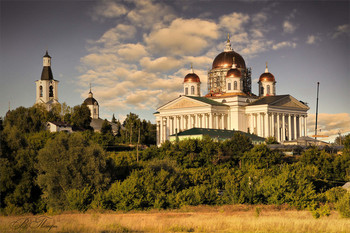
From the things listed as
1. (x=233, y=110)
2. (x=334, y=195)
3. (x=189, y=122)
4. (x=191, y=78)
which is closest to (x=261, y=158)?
(x=334, y=195)

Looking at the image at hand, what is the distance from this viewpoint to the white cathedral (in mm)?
87375

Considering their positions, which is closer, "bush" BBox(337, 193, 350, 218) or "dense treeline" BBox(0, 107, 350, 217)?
"bush" BBox(337, 193, 350, 218)

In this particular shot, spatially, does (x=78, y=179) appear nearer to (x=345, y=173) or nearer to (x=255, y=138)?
(x=345, y=173)

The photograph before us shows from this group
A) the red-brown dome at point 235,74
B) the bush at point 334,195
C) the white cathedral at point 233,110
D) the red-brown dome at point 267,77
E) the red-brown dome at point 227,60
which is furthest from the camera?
the red-brown dome at point 267,77

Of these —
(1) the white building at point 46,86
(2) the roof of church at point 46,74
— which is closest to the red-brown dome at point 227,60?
(1) the white building at point 46,86

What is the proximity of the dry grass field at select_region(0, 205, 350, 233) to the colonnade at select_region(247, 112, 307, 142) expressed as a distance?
56.8 m

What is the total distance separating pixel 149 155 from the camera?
57.4m

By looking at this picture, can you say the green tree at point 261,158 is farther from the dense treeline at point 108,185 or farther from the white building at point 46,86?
the white building at point 46,86

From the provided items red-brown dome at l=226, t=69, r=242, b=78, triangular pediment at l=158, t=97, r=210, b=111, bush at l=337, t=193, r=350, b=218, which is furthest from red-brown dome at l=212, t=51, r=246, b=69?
bush at l=337, t=193, r=350, b=218

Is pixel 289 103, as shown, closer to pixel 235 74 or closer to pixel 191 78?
pixel 235 74

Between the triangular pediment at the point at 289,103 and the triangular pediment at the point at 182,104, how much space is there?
13558mm

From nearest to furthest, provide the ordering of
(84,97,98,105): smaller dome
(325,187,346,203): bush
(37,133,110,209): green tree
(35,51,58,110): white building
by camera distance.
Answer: (325,187,346,203): bush, (37,133,110,209): green tree, (35,51,58,110): white building, (84,97,98,105): smaller dome

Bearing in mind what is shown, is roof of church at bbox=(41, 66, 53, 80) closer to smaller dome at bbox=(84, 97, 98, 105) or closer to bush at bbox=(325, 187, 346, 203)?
smaller dome at bbox=(84, 97, 98, 105)

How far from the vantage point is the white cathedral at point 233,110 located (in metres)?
87.4
